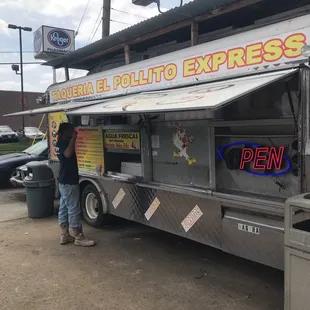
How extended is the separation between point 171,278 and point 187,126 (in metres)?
1.82

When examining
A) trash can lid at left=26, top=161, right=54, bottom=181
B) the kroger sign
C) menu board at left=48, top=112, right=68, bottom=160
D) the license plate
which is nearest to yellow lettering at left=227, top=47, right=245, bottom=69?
the license plate

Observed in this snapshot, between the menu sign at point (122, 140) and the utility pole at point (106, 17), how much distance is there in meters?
7.04

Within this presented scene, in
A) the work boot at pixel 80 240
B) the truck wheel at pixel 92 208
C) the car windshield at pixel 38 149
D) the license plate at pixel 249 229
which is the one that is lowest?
the work boot at pixel 80 240

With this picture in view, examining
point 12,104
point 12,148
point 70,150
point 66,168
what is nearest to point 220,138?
point 70,150

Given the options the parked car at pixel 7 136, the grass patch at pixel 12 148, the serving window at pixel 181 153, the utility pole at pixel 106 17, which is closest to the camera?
the serving window at pixel 181 153

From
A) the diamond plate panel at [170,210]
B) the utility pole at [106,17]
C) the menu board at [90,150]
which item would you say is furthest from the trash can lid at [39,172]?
the utility pole at [106,17]

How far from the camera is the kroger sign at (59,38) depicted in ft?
41.2

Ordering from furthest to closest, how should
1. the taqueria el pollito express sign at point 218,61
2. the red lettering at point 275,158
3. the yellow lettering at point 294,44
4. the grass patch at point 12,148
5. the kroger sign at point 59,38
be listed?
the grass patch at point 12,148, the kroger sign at point 59,38, the red lettering at point 275,158, the taqueria el pollito express sign at point 218,61, the yellow lettering at point 294,44

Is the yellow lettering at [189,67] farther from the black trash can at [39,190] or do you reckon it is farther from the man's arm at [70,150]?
the black trash can at [39,190]

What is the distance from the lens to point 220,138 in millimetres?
4234

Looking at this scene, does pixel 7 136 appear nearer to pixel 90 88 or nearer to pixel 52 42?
pixel 52 42

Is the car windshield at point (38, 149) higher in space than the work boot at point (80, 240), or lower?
higher

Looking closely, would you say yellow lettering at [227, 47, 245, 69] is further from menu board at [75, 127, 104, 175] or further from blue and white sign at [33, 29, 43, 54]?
blue and white sign at [33, 29, 43, 54]

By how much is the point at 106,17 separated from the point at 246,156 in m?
9.68
